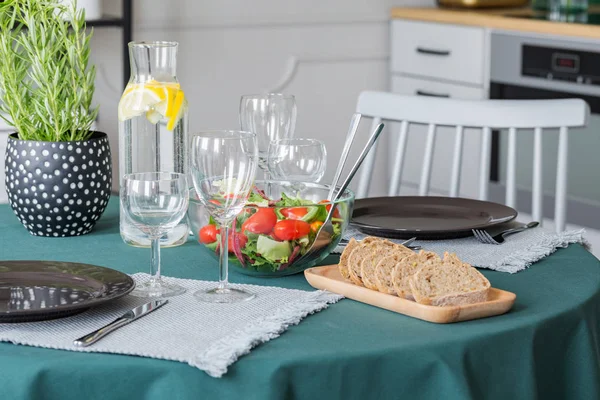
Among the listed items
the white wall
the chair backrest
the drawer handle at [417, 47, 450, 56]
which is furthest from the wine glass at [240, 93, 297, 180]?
the drawer handle at [417, 47, 450, 56]

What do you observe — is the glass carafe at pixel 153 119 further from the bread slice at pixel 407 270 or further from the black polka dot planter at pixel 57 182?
the bread slice at pixel 407 270

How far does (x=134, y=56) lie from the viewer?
134 cm

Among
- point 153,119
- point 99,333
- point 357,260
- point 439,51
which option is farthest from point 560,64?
point 99,333

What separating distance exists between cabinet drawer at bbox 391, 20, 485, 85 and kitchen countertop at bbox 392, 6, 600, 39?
1.1 inches

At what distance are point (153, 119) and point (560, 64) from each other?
82.2 inches

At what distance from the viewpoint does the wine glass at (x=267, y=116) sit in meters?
1.46

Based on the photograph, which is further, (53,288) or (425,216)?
(425,216)

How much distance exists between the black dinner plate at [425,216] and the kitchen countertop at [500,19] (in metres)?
1.60

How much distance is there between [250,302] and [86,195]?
42 centimetres

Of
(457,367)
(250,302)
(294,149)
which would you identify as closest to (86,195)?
(294,149)

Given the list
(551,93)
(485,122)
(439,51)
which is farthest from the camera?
(439,51)

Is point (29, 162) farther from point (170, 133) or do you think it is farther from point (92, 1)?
point (92, 1)

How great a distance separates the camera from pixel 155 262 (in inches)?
46.4

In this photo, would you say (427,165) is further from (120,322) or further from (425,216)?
(120,322)
